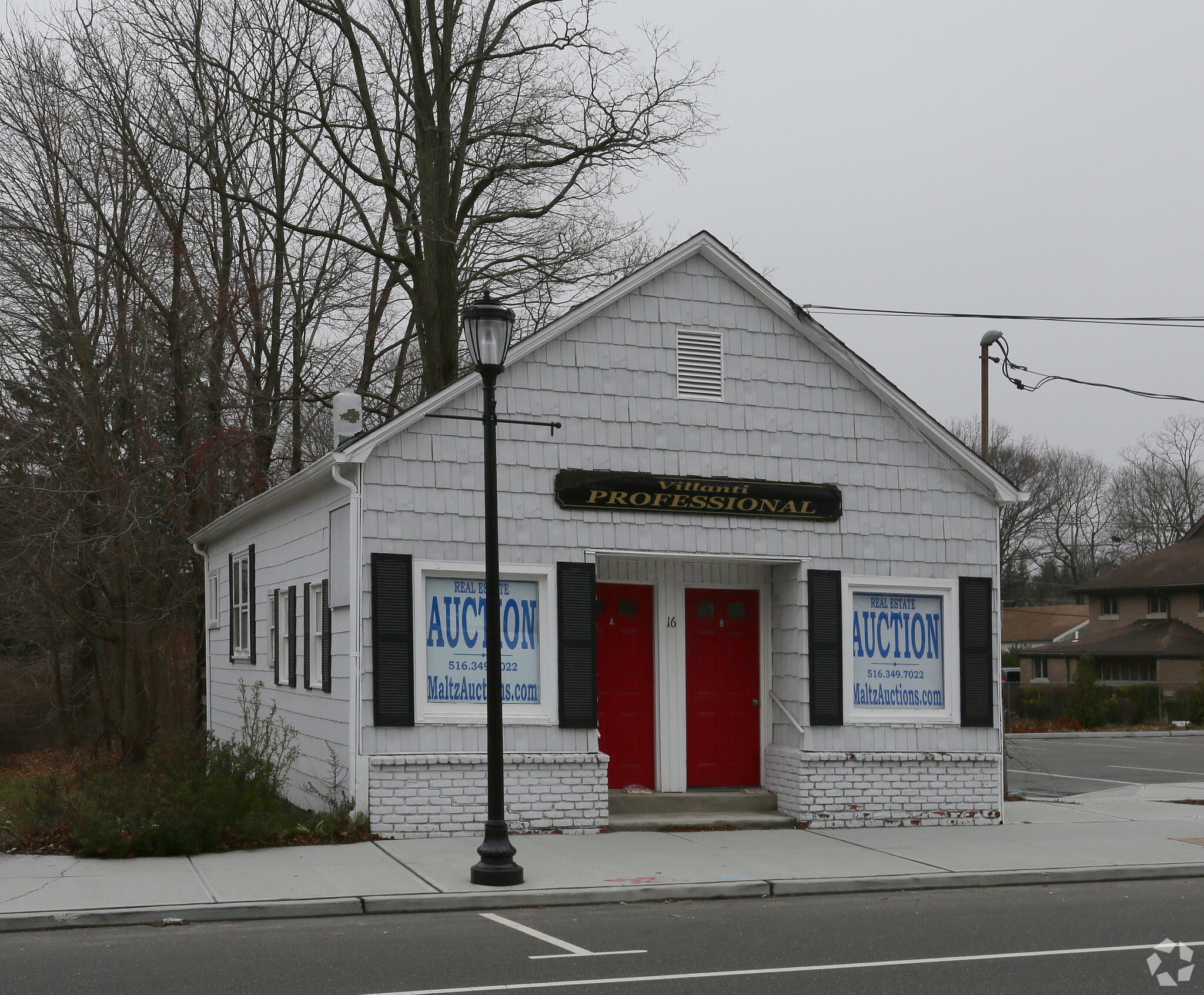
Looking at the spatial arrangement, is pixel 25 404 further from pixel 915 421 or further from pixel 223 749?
pixel 915 421

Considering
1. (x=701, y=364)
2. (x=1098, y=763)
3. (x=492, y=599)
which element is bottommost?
(x=1098, y=763)

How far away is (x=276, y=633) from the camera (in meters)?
16.5

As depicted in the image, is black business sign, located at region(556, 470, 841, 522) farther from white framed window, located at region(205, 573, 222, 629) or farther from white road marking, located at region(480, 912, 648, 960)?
white framed window, located at region(205, 573, 222, 629)

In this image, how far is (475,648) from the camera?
13094 mm

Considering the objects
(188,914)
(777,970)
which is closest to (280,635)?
(188,914)

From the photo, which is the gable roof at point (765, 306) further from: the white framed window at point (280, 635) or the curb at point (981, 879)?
the curb at point (981, 879)

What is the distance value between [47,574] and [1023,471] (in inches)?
2222

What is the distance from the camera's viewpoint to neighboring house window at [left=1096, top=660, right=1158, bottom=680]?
45750 mm

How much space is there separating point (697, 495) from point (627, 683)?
2.23m

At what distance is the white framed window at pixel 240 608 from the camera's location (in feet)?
59.6

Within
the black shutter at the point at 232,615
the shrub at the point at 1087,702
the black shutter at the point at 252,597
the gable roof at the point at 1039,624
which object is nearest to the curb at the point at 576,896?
the black shutter at the point at 252,597

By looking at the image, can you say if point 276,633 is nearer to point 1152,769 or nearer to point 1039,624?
point 1152,769

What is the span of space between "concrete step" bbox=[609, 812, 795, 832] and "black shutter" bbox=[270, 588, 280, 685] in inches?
194

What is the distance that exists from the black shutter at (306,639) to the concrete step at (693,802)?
11.8ft
